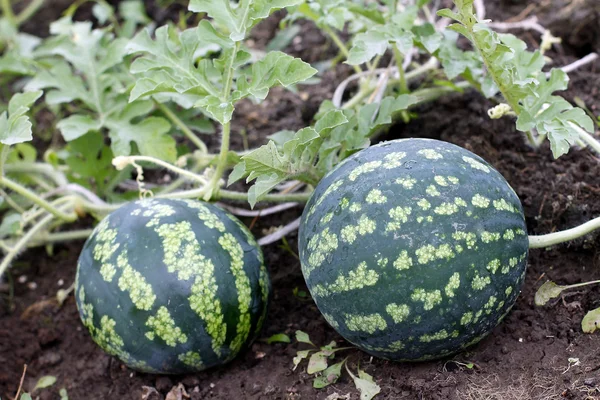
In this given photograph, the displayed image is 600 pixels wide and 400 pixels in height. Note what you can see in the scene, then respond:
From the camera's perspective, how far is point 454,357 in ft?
8.79

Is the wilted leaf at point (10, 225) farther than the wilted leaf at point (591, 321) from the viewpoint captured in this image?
Yes

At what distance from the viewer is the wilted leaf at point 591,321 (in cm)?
256

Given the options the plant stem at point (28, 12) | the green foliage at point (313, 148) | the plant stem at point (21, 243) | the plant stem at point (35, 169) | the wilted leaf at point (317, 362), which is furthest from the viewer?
the plant stem at point (28, 12)

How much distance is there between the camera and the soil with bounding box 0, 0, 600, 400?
254 centimetres

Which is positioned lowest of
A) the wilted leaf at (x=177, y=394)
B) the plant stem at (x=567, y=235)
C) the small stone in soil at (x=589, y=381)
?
the wilted leaf at (x=177, y=394)

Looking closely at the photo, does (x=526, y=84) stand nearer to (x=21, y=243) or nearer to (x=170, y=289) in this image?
(x=170, y=289)

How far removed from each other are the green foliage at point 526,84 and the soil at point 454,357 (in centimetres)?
40

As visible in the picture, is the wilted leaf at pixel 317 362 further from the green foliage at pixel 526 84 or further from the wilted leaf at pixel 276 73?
the green foliage at pixel 526 84

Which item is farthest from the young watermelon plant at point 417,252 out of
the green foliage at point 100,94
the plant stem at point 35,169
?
the plant stem at point 35,169

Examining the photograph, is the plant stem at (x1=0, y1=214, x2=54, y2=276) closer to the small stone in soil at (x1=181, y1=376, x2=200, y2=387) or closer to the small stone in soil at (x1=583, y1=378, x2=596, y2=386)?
the small stone in soil at (x1=181, y1=376, x2=200, y2=387)

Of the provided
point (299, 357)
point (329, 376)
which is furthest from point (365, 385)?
point (299, 357)

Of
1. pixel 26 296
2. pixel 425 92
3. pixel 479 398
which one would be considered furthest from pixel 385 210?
pixel 26 296

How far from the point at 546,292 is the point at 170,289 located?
1.47m

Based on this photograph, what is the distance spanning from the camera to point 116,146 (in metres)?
3.41
